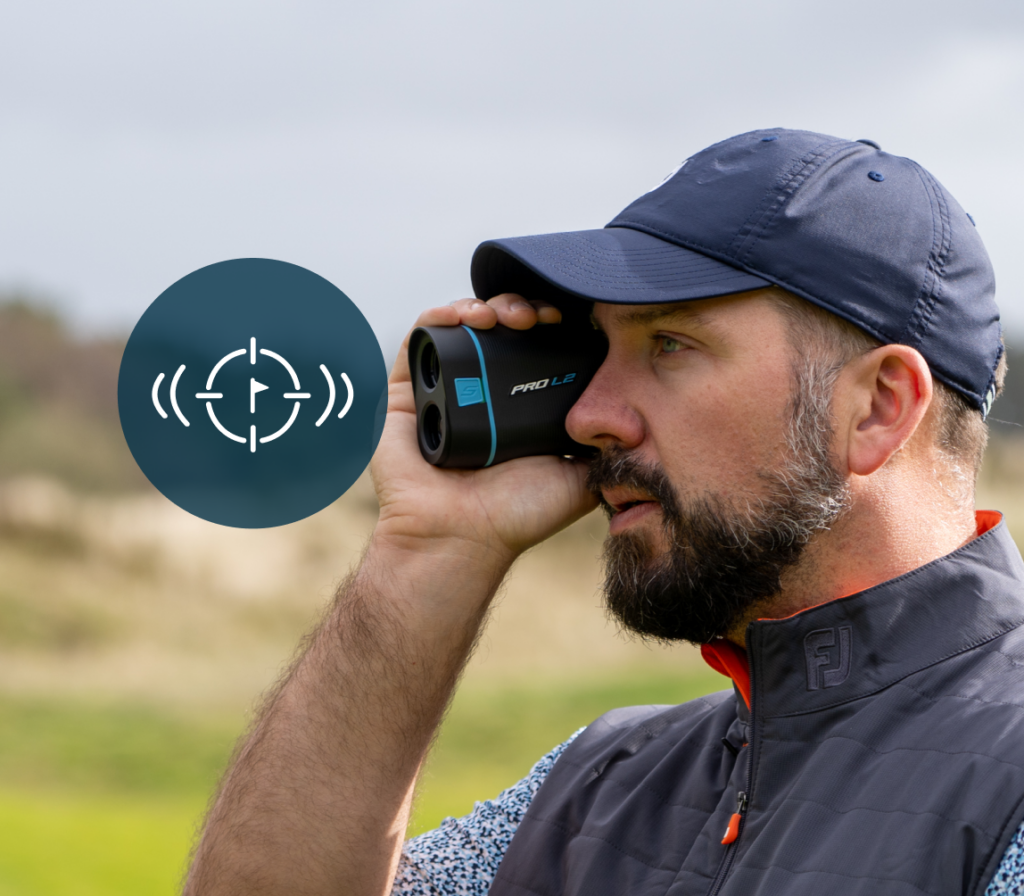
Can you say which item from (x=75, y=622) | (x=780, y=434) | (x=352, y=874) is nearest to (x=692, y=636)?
(x=780, y=434)

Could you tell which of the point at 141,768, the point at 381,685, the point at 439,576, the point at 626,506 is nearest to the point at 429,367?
the point at 439,576

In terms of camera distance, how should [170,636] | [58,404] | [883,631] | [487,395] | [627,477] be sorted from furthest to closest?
[58,404] → [170,636] → [487,395] → [627,477] → [883,631]

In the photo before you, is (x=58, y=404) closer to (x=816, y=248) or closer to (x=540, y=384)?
(x=540, y=384)

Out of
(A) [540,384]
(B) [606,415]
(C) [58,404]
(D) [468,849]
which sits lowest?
(D) [468,849]

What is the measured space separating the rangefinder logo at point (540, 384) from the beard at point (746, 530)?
286 mm

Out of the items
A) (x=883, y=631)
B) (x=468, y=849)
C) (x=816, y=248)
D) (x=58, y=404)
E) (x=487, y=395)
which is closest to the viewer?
(x=883, y=631)

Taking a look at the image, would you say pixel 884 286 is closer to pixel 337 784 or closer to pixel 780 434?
pixel 780 434

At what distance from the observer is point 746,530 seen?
6.39 ft

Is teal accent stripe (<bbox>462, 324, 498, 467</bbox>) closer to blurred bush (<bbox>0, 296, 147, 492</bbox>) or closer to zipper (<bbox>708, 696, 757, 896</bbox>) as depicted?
zipper (<bbox>708, 696, 757, 896</bbox>)

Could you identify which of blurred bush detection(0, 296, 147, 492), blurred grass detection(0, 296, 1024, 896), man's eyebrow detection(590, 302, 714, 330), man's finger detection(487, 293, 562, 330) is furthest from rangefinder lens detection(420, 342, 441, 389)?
blurred bush detection(0, 296, 147, 492)

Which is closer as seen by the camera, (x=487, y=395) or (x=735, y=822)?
(x=735, y=822)

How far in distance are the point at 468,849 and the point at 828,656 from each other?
89 centimetres

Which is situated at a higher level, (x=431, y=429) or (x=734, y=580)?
(x=431, y=429)

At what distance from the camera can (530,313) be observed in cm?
224
